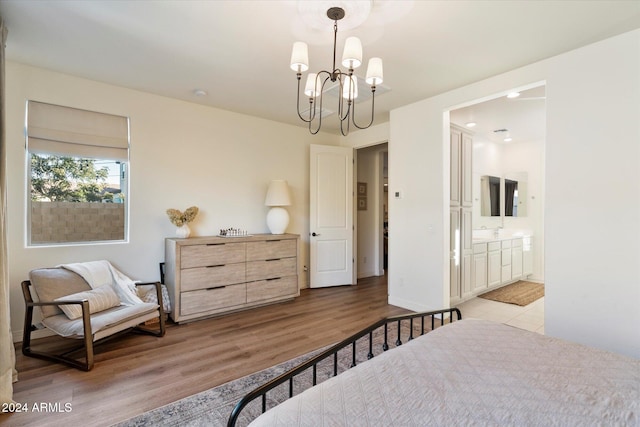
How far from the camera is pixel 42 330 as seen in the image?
2.94 metres

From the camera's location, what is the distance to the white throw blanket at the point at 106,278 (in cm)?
284

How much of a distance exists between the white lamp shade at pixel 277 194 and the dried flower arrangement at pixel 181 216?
1033mm

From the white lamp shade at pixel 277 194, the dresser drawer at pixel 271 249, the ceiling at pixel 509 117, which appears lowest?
the dresser drawer at pixel 271 249

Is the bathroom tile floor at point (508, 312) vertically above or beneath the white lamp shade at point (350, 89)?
beneath

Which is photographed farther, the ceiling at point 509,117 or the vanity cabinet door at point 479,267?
the vanity cabinet door at point 479,267

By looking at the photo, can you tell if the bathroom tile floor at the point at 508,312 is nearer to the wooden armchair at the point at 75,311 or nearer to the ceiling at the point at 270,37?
the ceiling at the point at 270,37

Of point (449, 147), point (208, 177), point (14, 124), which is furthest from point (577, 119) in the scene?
point (14, 124)

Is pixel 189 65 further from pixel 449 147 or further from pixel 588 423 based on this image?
pixel 588 423

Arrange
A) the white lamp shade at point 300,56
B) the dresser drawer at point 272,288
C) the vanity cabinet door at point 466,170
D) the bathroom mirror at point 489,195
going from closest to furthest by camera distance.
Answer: the white lamp shade at point 300,56 < the dresser drawer at point 272,288 < the vanity cabinet door at point 466,170 < the bathroom mirror at point 489,195

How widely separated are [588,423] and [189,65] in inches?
137

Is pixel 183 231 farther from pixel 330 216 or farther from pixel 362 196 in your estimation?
pixel 362 196

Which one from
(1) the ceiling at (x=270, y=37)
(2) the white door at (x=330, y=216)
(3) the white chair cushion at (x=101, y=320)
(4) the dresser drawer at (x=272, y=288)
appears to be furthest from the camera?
(2) the white door at (x=330, y=216)

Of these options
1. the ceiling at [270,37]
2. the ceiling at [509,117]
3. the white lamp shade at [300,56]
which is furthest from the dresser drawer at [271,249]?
the ceiling at [509,117]

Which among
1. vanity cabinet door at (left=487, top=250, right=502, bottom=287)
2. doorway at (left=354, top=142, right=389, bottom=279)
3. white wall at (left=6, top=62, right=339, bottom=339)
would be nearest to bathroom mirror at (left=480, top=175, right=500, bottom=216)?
vanity cabinet door at (left=487, top=250, right=502, bottom=287)
